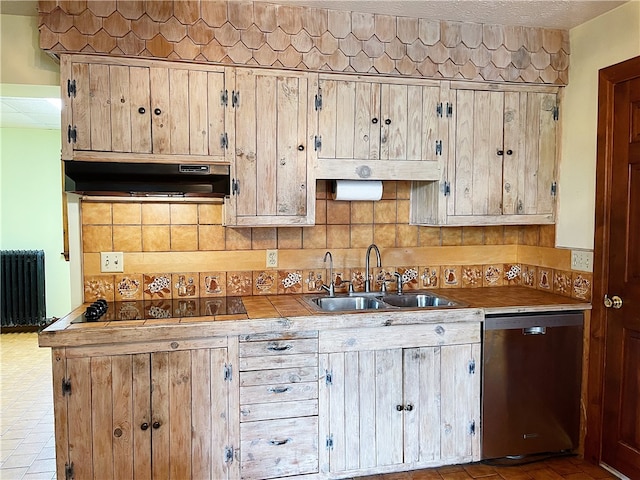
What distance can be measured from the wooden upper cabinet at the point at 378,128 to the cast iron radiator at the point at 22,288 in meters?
4.58

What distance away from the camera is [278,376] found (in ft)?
7.65

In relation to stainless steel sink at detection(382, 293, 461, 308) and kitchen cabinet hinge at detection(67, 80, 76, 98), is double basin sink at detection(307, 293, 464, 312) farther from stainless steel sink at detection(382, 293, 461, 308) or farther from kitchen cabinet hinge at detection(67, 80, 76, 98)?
kitchen cabinet hinge at detection(67, 80, 76, 98)

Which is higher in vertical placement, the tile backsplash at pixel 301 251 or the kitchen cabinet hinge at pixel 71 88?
the kitchen cabinet hinge at pixel 71 88

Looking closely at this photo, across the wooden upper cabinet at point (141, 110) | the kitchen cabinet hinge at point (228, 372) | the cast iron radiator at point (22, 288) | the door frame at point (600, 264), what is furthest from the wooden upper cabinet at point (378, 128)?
the cast iron radiator at point (22, 288)

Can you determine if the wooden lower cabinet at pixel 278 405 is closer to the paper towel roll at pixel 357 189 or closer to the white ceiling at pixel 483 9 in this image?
the paper towel roll at pixel 357 189

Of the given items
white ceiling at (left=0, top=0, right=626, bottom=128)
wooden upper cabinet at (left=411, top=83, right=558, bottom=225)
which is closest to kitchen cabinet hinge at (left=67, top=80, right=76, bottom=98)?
white ceiling at (left=0, top=0, right=626, bottom=128)

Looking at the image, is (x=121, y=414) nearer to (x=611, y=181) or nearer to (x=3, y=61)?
(x=3, y=61)

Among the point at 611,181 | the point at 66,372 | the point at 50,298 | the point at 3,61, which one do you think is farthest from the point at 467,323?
the point at 50,298

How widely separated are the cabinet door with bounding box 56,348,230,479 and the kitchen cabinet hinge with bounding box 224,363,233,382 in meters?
0.02

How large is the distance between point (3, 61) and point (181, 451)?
228cm

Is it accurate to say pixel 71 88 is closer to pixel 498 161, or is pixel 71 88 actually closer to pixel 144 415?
pixel 144 415

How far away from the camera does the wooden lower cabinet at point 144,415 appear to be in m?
2.14

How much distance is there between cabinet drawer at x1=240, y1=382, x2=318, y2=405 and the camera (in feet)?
7.57

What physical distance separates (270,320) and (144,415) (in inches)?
29.5
